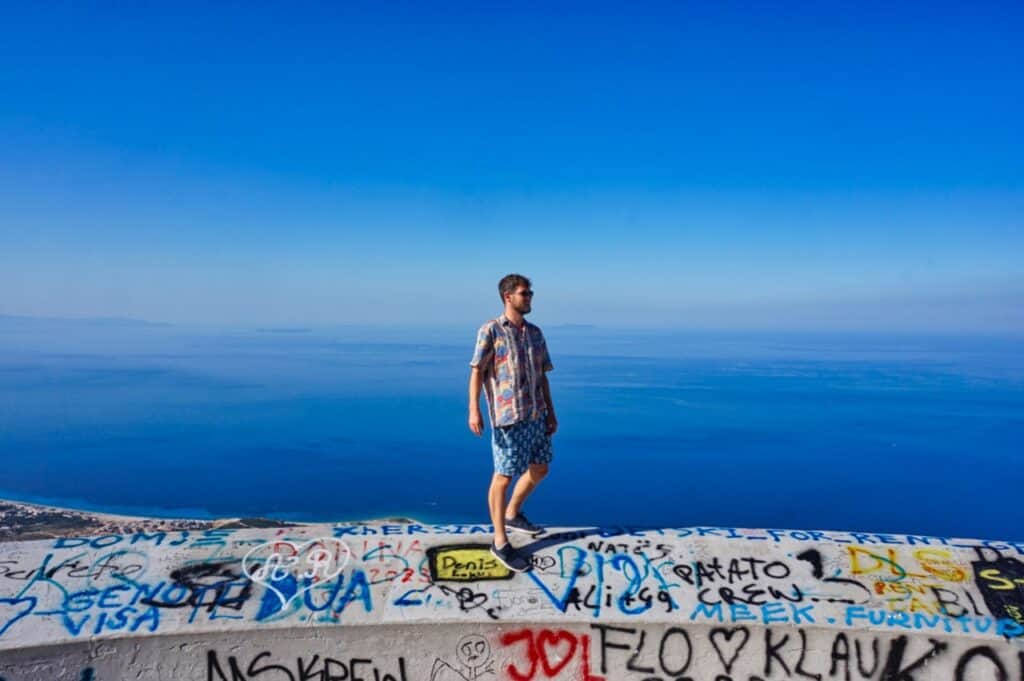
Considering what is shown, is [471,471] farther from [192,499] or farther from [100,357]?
[100,357]

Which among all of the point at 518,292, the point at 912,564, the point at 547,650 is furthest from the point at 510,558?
the point at 912,564

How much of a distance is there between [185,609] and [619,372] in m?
137

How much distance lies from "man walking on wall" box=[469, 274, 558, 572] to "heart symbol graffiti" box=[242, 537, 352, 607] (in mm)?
1160

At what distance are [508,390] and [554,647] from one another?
170 cm

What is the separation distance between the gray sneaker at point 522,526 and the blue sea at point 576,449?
36.5m

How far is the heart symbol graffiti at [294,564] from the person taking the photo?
3.86 meters

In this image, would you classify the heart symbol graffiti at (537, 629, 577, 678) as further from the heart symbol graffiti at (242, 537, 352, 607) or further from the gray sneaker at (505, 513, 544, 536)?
the heart symbol graffiti at (242, 537, 352, 607)

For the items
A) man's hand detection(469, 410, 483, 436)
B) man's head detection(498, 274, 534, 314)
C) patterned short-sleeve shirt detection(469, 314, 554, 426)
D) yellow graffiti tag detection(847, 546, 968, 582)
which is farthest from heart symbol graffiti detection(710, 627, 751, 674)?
man's head detection(498, 274, 534, 314)

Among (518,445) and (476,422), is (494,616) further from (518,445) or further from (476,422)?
(476,422)

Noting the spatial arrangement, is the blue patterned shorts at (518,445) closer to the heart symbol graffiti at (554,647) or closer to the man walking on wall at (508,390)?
the man walking on wall at (508,390)

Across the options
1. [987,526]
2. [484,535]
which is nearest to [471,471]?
[987,526]

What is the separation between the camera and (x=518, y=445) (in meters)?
4.23

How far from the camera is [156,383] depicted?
12375 cm

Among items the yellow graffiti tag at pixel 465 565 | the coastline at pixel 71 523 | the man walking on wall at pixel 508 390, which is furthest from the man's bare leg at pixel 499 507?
the coastline at pixel 71 523
